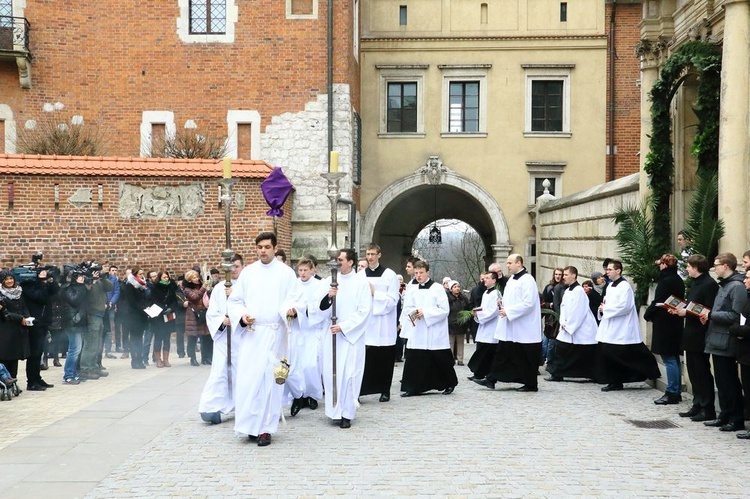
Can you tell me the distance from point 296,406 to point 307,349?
2.66ft

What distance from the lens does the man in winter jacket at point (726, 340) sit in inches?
394

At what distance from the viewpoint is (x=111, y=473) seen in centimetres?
802

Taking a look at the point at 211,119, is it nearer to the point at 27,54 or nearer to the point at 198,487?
the point at 27,54

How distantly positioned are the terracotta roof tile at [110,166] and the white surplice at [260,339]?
11241 millimetres

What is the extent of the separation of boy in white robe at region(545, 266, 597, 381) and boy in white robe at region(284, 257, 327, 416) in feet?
15.8

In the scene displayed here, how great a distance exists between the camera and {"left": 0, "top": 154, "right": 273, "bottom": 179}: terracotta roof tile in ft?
66.8

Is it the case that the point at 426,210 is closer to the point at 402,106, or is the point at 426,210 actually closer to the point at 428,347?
the point at 402,106

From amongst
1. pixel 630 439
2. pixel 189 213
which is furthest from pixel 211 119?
pixel 630 439

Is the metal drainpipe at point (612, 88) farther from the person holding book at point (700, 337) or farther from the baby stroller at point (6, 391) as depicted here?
the baby stroller at point (6, 391)

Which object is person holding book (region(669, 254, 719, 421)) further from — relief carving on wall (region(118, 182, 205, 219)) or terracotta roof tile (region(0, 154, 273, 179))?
relief carving on wall (region(118, 182, 205, 219))

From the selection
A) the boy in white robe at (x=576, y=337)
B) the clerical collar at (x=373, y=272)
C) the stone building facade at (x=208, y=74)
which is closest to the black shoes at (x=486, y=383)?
the boy in white robe at (x=576, y=337)

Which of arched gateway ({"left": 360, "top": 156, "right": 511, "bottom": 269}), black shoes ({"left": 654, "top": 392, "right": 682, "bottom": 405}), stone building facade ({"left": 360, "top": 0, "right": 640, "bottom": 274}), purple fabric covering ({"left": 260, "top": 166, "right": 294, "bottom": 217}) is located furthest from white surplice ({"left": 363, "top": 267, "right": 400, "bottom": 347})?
stone building facade ({"left": 360, "top": 0, "right": 640, "bottom": 274})

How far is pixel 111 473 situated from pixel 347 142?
1834 cm

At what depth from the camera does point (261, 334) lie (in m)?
9.79
